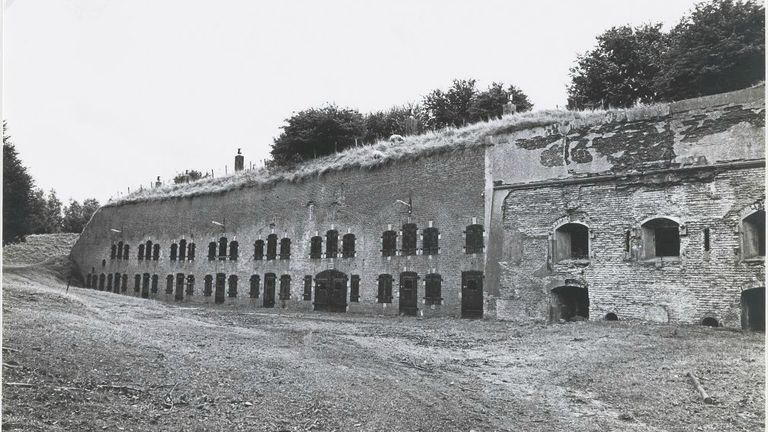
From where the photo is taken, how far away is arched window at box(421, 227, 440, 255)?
1847cm

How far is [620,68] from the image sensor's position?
29.5 m

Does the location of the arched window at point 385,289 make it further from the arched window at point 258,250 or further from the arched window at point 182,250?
the arched window at point 182,250

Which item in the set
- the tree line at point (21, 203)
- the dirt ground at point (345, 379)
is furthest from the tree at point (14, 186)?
the dirt ground at point (345, 379)

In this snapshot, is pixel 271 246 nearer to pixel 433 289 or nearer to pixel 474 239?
pixel 433 289

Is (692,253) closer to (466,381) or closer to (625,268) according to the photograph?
(625,268)

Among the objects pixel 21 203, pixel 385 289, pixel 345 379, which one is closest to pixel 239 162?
pixel 385 289

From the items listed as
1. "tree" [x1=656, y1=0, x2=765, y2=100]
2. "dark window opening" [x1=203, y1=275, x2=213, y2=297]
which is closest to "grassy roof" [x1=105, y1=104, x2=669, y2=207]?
"dark window opening" [x1=203, y1=275, x2=213, y2=297]

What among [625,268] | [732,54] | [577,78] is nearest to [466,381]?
[625,268]

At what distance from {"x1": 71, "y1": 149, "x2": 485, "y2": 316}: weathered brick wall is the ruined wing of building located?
0.19 ft

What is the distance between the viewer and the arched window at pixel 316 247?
21884mm

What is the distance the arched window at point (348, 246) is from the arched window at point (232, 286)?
6.37 m

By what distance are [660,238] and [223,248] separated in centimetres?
1793

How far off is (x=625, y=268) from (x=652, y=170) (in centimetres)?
254

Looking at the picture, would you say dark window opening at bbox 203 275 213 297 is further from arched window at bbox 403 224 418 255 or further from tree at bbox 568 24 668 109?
tree at bbox 568 24 668 109
